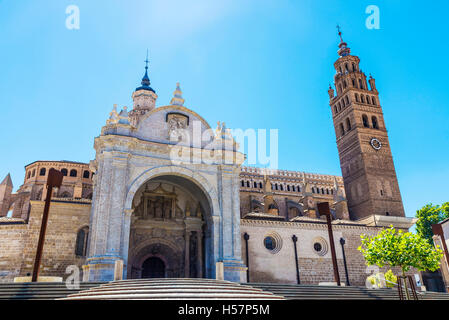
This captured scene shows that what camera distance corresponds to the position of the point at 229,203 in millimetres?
20781

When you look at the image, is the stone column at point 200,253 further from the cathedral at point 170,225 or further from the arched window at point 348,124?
the arched window at point 348,124

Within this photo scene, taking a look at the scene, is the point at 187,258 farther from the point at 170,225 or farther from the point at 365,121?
the point at 365,121

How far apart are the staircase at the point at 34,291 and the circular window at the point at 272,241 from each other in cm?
1637

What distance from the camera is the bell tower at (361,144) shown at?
130ft

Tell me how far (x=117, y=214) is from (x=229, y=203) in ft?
21.8

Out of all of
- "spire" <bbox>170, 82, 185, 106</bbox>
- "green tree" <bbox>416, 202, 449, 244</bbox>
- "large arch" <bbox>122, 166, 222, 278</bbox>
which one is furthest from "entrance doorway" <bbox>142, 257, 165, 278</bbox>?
"green tree" <bbox>416, 202, 449, 244</bbox>

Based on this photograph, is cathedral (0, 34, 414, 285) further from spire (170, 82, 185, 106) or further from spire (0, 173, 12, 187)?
spire (0, 173, 12, 187)

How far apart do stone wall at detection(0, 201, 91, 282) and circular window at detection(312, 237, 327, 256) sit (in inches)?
701

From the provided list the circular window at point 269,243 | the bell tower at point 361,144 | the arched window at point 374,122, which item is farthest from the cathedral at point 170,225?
the arched window at point 374,122

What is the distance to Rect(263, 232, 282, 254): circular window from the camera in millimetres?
26266
